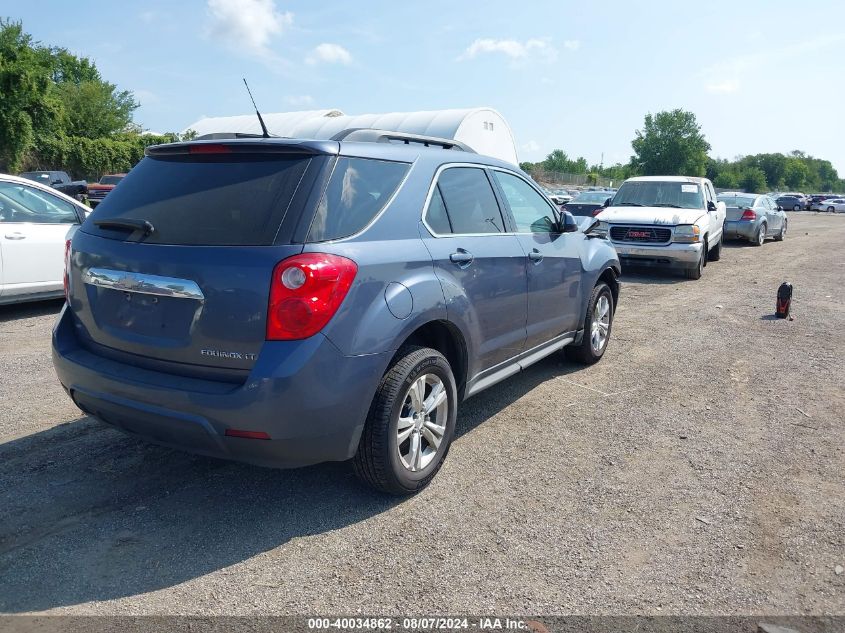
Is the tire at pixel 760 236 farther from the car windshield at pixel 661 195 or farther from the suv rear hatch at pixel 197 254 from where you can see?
the suv rear hatch at pixel 197 254

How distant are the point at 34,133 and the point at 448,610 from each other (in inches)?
1635

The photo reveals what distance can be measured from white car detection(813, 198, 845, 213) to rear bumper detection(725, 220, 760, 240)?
50.0m

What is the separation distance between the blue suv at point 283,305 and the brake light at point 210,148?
10mm

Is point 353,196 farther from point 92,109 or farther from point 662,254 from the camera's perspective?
point 92,109

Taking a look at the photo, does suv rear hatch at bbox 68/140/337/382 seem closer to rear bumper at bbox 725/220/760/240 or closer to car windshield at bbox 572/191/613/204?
car windshield at bbox 572/191/613/204

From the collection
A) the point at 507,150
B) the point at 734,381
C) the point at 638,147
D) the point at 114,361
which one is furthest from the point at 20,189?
the point at 638,147

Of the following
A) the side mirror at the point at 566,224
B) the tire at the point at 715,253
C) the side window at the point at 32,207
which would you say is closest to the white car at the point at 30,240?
the side window at the point at 32,207

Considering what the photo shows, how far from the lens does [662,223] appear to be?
12.0 metres

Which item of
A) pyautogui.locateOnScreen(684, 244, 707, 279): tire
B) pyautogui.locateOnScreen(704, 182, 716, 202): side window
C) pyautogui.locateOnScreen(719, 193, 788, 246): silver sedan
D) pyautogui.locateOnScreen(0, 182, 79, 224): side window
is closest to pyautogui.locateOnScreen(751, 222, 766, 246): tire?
pyautogui.locateOnScreen(719, 193, 788, 246): silver sedan

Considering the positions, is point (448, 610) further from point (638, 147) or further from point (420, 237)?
point (638, 147)

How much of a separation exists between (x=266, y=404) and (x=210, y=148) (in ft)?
4.54

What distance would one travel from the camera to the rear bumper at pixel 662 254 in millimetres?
11828

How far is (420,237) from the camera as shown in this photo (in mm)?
3656

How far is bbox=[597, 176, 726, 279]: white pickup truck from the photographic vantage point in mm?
11914
